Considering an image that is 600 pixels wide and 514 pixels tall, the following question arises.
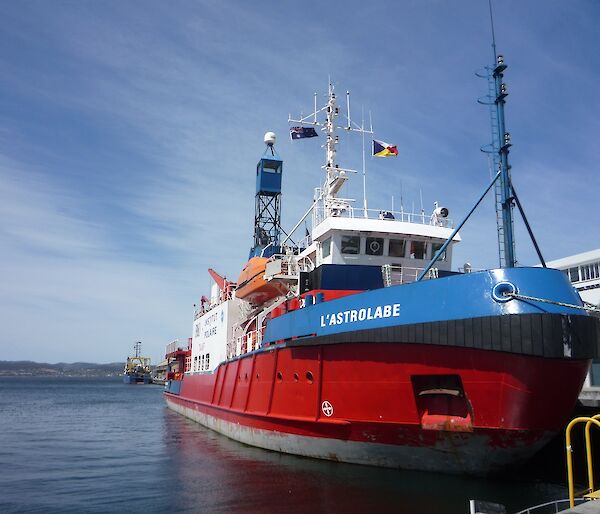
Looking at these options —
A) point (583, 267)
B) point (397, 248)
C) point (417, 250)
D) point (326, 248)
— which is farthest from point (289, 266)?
point (583, 267)

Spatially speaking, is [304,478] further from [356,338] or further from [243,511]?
[356,338]

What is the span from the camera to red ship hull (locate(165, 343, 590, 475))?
8758 millimetres

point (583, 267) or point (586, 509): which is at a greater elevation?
point (583, 267)

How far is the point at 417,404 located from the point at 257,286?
7.97m

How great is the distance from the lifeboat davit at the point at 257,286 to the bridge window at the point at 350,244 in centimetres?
287

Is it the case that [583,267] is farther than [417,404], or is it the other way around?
[583,267]

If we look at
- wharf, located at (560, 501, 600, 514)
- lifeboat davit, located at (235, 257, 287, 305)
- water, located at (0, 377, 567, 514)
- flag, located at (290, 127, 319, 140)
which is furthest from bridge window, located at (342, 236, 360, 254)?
wharf, located at (560, 501, 600, 514)

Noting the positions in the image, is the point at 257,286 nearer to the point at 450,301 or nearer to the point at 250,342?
the point at 250,342

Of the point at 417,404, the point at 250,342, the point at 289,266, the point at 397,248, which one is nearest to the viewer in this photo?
the point at 417,404

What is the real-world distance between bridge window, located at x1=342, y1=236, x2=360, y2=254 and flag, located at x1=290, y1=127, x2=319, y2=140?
572 centimetres

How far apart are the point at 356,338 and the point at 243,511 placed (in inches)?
149

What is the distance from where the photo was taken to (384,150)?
16.8 m

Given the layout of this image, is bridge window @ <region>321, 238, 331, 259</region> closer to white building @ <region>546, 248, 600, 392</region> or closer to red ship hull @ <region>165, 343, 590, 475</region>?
red ship hull @ <region>165, 343, 590, 475</region>

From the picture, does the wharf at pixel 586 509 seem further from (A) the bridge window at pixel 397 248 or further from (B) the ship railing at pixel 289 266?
(B) the ship railing at pixel 289 266
